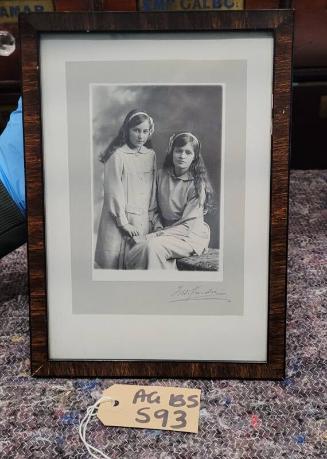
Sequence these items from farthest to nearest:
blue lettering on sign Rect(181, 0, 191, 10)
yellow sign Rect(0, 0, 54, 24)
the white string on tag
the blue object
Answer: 1. yellow sign Rect(0, 0, 54, 24)
2. blue lettering on sign Rect(181, 0, 191, 10)
3. the blue object
4. the white string on tag

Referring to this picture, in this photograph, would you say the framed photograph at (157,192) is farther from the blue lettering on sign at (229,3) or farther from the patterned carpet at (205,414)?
the blue lettering on sign at (229,3)

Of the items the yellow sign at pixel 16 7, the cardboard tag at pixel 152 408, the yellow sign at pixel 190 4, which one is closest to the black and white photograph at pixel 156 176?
the cardboard tag at pixel 152 408

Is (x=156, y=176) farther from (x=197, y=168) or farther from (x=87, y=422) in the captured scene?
(x=87, y=422)

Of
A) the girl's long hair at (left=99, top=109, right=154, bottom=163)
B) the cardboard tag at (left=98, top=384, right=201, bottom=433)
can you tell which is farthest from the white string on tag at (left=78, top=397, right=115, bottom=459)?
the girl's long hair at (left=99, top=109, right=154, bottom=163)

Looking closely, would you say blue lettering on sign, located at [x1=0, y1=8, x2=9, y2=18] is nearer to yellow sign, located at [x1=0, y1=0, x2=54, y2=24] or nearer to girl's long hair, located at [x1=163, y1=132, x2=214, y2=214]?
yellow sign, located at [x1=0, y1=0, x2=54, y2=24]

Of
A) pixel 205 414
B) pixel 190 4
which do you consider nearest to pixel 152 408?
pixel 205 414

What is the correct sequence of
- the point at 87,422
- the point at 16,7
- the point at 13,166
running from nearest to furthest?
the point at 87,422, the point at 13,166, the point at 16,7

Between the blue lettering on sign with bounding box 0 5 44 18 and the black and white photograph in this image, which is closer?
the black and white photograph
